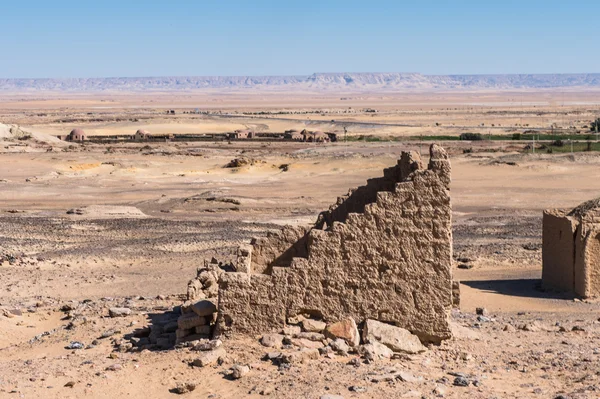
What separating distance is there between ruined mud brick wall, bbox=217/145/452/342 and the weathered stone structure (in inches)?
259

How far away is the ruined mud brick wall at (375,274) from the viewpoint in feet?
37.4

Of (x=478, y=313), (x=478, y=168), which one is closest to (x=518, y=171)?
A: (x=478, y=168)

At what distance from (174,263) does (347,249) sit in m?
11.5

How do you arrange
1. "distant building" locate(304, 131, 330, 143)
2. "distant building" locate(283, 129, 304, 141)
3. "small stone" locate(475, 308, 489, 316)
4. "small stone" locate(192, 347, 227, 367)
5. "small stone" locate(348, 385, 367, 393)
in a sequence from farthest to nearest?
"distant building" locate(283, 129, 304, 141) < "distant building" locate(304, 131, 330, 143) < "small stone" locate(475, 308, 489, 316) < "small stone" locate(192, 347, 227, 367) < "small stone" locate(348, 385, 367, 393)

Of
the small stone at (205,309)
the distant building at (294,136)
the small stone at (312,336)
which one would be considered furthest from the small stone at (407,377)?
the distant building at (294,136)

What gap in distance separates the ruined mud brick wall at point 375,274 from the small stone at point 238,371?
0.95 m

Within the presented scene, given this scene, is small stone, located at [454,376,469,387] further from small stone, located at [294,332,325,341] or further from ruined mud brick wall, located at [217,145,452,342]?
small stone, located at [294,332,325,341]

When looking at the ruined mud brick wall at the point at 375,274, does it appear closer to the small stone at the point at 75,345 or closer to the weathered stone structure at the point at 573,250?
the small stone at the point at 75,345

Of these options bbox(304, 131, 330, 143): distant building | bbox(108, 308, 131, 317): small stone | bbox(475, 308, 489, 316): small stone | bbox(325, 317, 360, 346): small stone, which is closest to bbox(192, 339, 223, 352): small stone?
bbox(325, 317, 360, 346): small stone

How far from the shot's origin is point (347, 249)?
1153cm

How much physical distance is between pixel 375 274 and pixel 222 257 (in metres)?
10.9

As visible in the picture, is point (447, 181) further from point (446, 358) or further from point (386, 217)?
point (446, 358)

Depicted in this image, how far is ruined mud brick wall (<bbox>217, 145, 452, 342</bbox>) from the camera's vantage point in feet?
37.4

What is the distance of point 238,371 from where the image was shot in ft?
34.1
